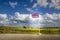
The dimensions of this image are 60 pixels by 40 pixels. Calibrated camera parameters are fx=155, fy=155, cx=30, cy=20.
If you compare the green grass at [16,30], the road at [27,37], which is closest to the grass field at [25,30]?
the green grass at [16,30]

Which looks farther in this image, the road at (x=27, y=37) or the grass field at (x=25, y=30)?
the grass field at (x=25, y=30)

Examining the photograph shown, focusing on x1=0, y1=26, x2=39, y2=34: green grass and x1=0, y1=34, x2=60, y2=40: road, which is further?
x1=0, y1=26, x2=39, y2=34: green grass

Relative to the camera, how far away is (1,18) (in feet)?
19.5

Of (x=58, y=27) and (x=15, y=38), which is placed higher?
(x=58, y=27)

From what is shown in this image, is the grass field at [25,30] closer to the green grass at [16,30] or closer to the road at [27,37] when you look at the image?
the green grass at [16,30]

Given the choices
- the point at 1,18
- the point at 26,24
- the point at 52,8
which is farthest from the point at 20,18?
the point at 52,8

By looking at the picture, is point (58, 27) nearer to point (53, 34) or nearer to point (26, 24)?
point (53, 34)

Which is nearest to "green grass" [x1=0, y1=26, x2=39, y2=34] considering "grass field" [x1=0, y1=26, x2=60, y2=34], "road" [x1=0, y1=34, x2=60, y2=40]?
"grass field" [x1=0, y1=26, x2=60, y2=34]

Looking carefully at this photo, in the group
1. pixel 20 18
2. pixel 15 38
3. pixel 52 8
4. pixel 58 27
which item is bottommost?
pixel 15 38

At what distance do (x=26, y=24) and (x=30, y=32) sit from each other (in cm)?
35

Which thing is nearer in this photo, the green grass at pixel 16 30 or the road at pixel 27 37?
the road at pixel 27 37

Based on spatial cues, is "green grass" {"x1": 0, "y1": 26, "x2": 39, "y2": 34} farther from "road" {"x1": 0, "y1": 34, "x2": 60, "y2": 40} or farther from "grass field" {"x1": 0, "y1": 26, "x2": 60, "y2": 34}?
"road" {"x1": 0, "y1": 34, "x2": 60, "y2": 40}

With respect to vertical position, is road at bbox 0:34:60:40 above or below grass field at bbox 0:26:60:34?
below

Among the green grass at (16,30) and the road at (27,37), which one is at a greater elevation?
the green grass at (16,30)
